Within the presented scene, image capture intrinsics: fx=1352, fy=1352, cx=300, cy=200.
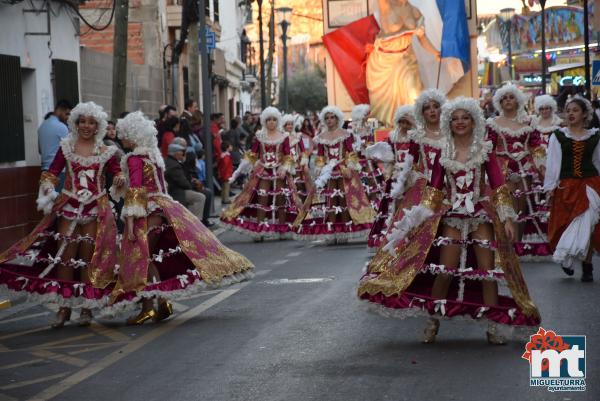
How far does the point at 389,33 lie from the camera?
85.3ft

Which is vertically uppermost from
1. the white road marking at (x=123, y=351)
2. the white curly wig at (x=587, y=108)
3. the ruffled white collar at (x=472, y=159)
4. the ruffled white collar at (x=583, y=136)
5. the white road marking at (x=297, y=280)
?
the white curly wig at (x=587, y=108)

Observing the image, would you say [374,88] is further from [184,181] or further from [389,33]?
[184,181]

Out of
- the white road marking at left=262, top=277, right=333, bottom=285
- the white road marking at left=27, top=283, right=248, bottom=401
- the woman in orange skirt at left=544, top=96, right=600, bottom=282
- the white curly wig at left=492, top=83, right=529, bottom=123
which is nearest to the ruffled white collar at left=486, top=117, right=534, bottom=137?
the white curly wig at left=492, top=83, right=529, bottom=123

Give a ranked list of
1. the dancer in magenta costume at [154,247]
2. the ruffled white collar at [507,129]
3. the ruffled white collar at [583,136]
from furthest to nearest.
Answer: the ruffled white collar at [507,129] → the ruffled white collar at [583,136] → the dancer in magenta costume at [154,247]

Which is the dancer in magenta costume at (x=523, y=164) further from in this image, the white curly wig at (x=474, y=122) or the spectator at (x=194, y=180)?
the spectator at (x=194, y=180)

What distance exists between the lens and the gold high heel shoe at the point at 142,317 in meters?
11.7

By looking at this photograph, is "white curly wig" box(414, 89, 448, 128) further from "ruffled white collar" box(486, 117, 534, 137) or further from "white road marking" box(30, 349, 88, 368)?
"ruffled white collar" box(486, 117, 534, 137)

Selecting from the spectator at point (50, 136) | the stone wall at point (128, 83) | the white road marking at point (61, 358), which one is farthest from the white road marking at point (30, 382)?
the stone wall at point (128, 83)

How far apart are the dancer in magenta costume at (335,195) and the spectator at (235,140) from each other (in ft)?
43.8

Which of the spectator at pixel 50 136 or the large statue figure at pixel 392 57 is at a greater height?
the large statue figure at pixel 392 57

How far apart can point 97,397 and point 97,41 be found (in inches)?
1101

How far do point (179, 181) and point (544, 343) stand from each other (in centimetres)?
1133

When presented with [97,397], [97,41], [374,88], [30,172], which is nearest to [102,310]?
[97,397]

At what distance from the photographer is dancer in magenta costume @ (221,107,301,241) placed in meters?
20.5
